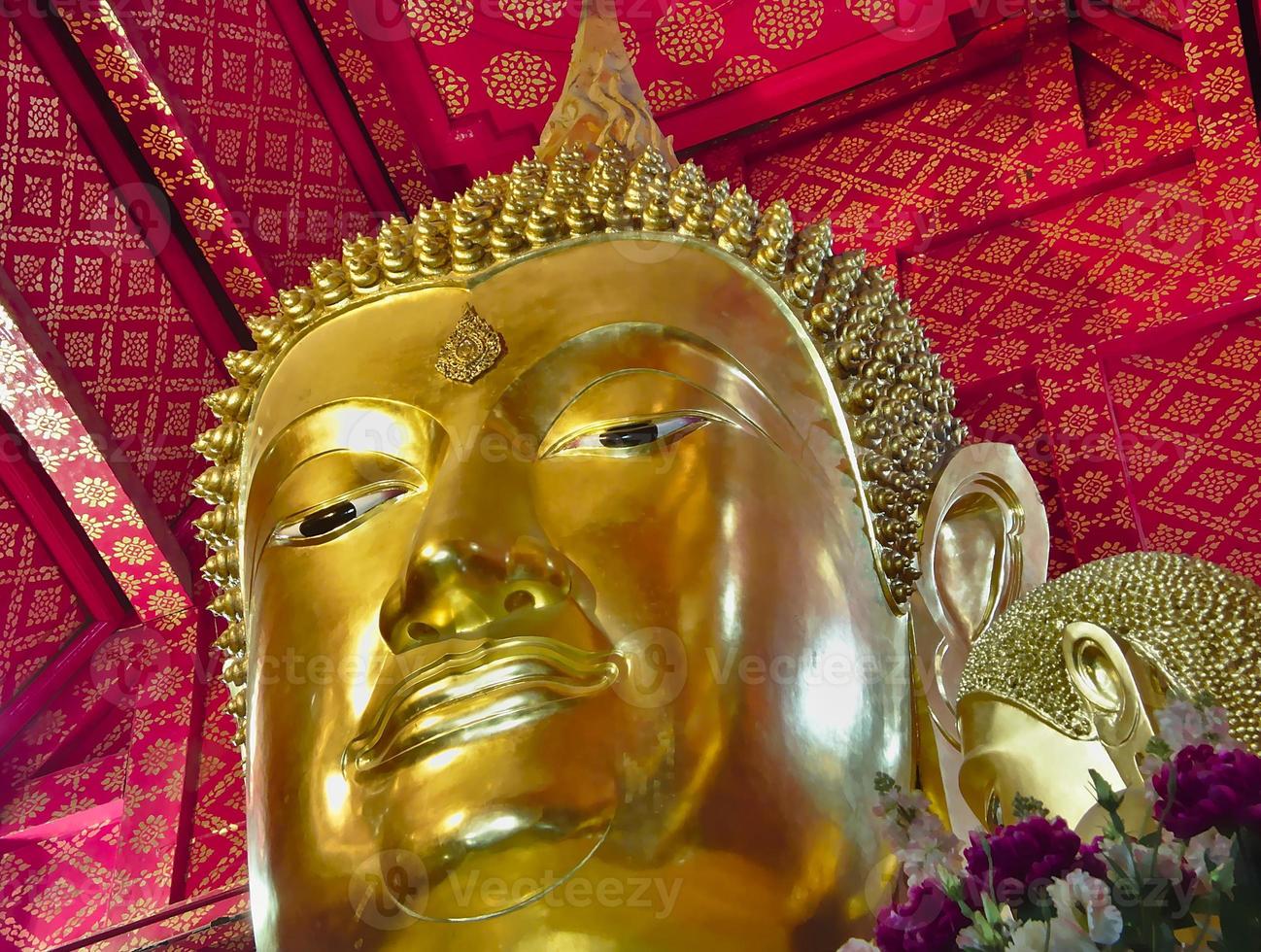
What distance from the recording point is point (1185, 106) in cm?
268

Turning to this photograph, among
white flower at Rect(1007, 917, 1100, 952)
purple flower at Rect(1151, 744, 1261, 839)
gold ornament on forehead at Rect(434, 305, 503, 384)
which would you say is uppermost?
gold ornament on forehead at Rect(434, 305, 503, 384)

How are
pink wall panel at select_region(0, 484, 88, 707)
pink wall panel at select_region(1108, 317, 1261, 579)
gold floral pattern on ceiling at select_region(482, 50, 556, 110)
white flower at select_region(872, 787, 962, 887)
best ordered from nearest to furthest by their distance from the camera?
white flower at select_region(872, 787, 962, 887)
pink wall panel at select_region(1108, 317, 1261, 579)
pink wall panel at select_region(0, 484, 88, 707)
gold floral pattern on ceiling at select_region(482, 50, 556, 110)

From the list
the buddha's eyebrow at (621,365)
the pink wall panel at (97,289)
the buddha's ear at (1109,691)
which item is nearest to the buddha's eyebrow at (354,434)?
the buddha's eyebrow at (621,365)

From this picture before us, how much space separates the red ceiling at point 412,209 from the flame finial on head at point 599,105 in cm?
105

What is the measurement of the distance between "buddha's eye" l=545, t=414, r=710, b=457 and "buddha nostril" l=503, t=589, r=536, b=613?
0.63ft

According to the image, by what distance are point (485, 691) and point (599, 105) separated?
1.09 m

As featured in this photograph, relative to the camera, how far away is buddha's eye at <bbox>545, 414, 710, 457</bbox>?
53.2 inches

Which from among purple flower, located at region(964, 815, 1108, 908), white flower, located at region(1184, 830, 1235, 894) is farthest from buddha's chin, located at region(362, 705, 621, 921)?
white flower, located at region(1184, 830, 1235, 894)

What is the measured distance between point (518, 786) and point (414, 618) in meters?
0.20

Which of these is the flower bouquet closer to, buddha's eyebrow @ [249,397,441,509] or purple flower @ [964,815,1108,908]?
purple flower @ [964,815,1108,908]

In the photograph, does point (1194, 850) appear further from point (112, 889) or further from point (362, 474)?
point (112, 889)

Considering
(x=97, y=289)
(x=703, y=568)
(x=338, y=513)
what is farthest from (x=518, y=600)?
(x=97, y=289)

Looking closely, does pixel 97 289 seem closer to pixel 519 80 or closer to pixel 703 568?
pixel 519 80

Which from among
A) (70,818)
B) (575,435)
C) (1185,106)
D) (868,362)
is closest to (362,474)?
(575,435)
